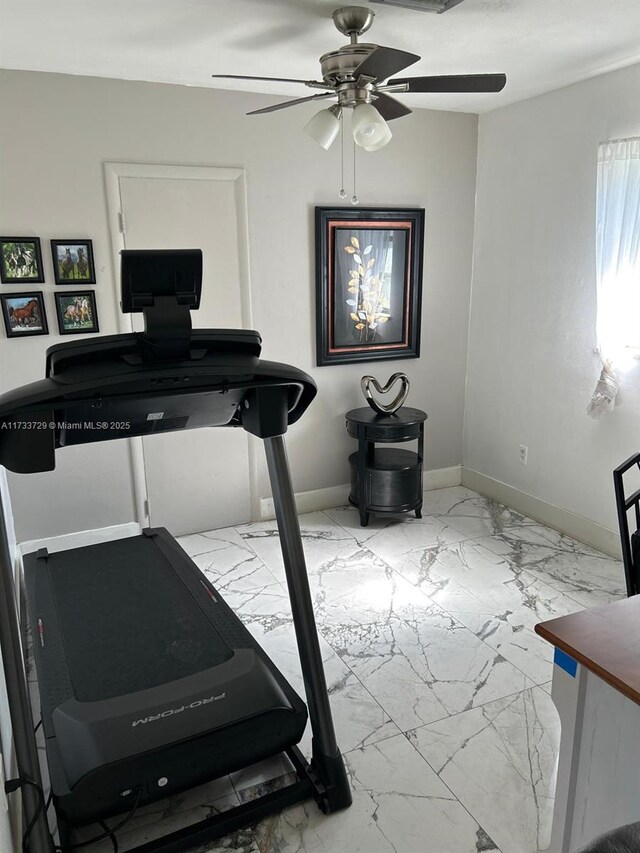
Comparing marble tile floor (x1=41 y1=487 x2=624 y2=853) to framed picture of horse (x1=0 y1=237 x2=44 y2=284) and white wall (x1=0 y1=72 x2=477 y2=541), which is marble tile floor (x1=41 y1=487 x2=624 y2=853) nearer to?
white wall (x1=0 y1=72 x2=477 y2=541)

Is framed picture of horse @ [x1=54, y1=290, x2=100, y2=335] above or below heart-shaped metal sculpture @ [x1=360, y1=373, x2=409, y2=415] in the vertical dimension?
above

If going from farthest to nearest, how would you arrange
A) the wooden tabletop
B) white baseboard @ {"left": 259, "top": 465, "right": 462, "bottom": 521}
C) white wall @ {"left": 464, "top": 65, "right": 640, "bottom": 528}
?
white baseboard @ {"left": 259, "top": 465, "right": 462, "bottom": 521} < white wall @ {"left": 464, "top": 65, "right": 640, "bottom": 528} < the wooden tabletop

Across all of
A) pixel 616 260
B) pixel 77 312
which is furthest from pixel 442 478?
pixel 77 312

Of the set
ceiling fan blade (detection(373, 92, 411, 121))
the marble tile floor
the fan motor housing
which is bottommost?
the marble tile floor

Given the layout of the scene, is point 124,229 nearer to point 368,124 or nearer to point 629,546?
point 368,124

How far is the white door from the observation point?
138 inches

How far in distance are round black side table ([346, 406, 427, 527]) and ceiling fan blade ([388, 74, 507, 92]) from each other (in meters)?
1.97

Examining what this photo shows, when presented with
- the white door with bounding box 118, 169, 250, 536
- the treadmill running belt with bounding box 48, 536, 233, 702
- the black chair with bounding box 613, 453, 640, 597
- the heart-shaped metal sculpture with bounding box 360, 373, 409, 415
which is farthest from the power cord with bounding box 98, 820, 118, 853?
the heart-shaped metal sculpture with bounding box 360, 373, 409, 415

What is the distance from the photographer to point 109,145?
3.35 meters

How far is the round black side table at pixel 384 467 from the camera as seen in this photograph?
12.9 ft

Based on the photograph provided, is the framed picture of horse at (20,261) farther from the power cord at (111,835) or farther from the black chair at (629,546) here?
the black chair at (629,546)

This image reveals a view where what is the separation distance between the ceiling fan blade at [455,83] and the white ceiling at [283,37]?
0.31m

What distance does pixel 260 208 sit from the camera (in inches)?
149

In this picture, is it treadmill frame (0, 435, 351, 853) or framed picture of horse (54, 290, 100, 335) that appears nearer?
treadmill frame (0, 435, 351, 853)
